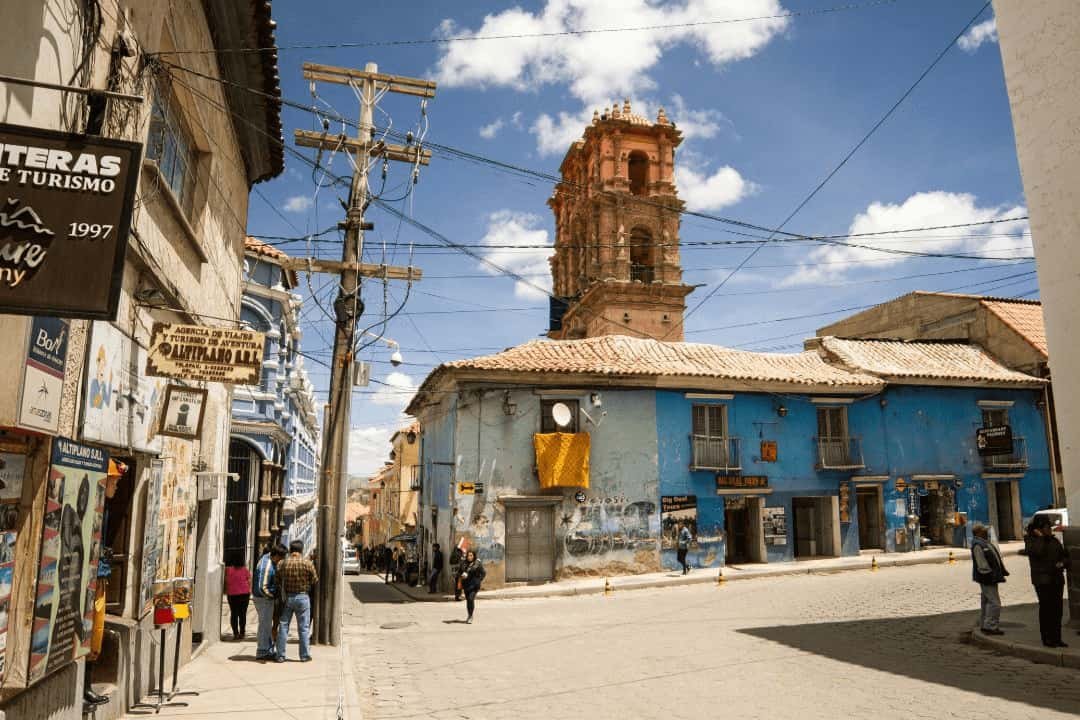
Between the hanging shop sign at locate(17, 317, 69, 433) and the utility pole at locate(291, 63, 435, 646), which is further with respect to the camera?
the utility pole at locate(291, 63, 435, 646)

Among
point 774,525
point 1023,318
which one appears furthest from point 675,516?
point 1023,318

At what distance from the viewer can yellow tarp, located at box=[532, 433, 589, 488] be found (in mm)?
21219

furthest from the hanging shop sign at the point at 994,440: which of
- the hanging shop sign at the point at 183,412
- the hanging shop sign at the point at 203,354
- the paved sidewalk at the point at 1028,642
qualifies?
the hanging shop sign at the point at 183,412

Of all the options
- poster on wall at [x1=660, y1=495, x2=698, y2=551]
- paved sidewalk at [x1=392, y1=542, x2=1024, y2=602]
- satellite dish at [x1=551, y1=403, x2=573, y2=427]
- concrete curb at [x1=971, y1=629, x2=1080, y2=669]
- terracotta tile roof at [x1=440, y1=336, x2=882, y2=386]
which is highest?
terracotta tile roof at [x1=440, y1=336, x2=882, y2=386]

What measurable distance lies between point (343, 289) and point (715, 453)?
46.4 feet

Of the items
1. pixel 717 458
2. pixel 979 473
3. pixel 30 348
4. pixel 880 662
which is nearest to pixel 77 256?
pixel 30 348

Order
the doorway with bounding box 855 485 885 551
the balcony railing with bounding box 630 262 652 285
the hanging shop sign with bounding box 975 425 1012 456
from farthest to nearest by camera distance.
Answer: the balcony railing with bounding box 630 262 652 285
the hanging shop sign with bounding box 975 425 1012 456
the doorway with bounding box 855 485 885 551

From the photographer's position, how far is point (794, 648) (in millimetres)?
10445

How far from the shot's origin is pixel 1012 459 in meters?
26.6

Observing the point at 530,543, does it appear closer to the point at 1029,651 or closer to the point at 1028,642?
the point at 1028,642

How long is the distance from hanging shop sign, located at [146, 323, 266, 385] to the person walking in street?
11.7ft

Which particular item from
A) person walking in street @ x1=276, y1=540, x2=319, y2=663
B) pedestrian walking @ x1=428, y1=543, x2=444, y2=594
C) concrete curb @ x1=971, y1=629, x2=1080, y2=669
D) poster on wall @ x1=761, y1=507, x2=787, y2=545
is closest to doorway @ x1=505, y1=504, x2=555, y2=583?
pedestrian walking @ x1=428, y1=543, x2=444, y2=594

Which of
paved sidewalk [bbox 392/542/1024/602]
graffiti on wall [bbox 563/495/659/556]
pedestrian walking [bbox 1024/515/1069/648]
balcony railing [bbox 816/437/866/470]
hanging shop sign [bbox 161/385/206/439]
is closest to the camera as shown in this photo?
hanging shop sign [bbox 161/385/206/439]

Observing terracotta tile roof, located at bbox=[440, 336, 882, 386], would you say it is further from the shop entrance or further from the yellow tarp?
the shop entrance
